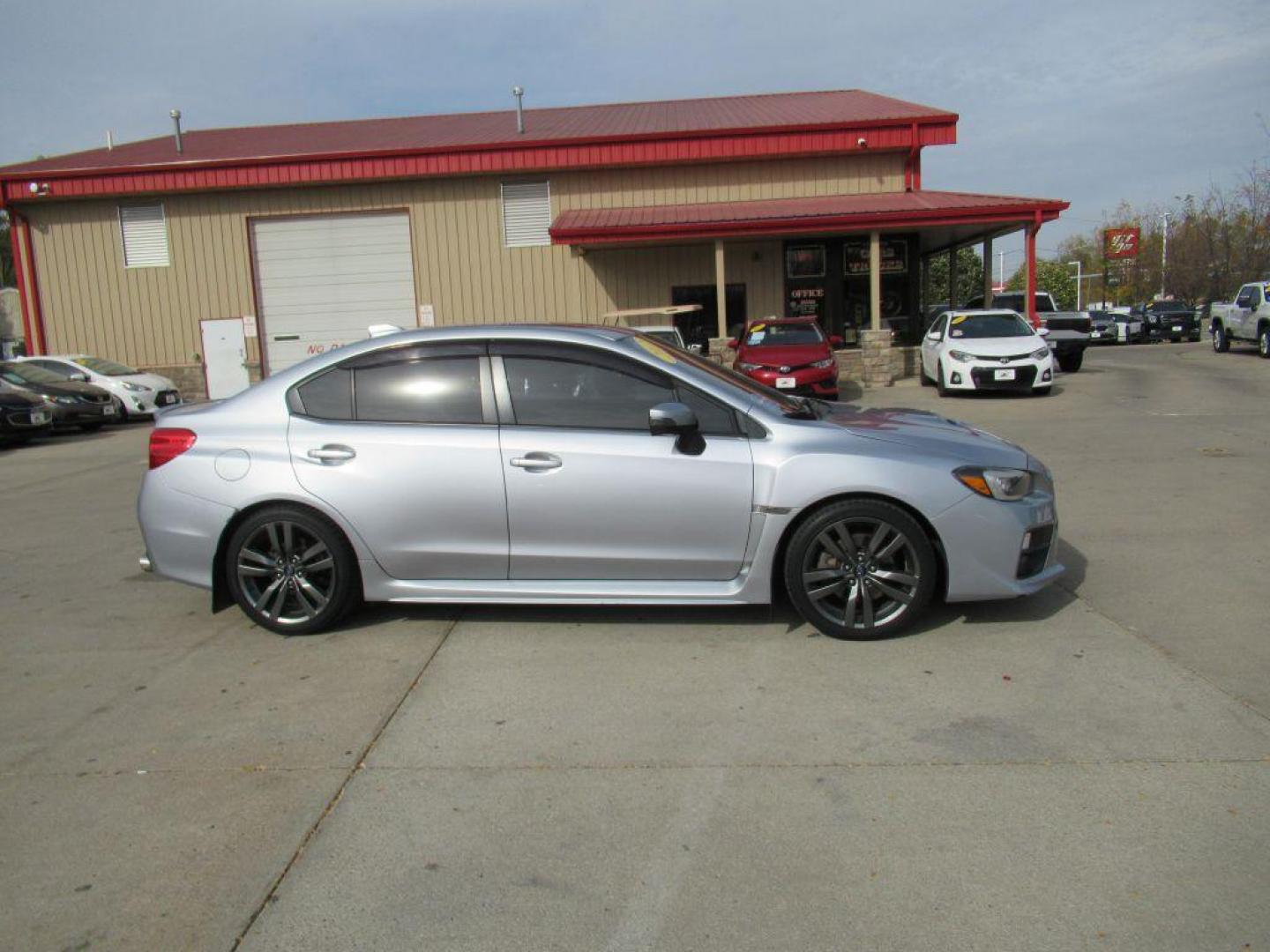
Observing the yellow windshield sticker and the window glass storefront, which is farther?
the window glass storefront

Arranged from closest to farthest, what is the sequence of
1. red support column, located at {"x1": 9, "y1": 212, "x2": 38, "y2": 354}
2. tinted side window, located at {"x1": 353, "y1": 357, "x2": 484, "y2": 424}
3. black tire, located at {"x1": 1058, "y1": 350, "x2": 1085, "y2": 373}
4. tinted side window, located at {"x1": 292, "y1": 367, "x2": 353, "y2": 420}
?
tinted side window, located at {"x1": 353, "y1": 357, "x2": 484, "y2": 424}, tinted side window, located at {"x1": 292, "y1": 367, "x2": 353, "y2": 420}, black tire, located at {"x1": 1058, "y1": 350, "x2": 1085, "y2": 373}, red support column, located at {"x1": 9, "y1": 212, "x2": 38, "y2": 354}

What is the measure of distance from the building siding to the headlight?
61.3 ft

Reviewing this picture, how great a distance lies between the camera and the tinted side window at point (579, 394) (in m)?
5.06

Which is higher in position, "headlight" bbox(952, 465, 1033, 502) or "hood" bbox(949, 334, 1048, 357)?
"hood" bbox(949, 334, 1048, 357)

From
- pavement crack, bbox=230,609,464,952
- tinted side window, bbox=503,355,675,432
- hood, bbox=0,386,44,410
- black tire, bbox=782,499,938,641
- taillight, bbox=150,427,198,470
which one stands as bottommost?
pavement crack, bbox=230,609,464,952

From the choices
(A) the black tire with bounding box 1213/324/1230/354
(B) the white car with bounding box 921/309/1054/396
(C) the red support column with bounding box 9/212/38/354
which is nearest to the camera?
(B) the white car with bounding box 921/309/1054/396

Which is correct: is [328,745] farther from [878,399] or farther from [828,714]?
[878,399]

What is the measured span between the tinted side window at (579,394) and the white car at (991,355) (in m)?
12.6

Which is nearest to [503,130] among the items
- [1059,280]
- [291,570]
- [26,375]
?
[26,375]

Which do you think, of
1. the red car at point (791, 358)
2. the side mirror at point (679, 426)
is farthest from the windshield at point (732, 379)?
the red car at point (791, 358)

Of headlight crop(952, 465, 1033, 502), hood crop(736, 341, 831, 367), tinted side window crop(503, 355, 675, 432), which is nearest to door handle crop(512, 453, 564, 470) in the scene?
tinted side window crop(503, 355, 675, 432)

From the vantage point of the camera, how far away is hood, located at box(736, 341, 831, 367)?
1545cm

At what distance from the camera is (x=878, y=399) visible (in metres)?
17.2

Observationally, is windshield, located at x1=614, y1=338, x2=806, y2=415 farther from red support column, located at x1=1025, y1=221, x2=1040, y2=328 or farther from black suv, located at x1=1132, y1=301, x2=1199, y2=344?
black suv, located at x1=1132, y1=301, x2=1199, y2=344
